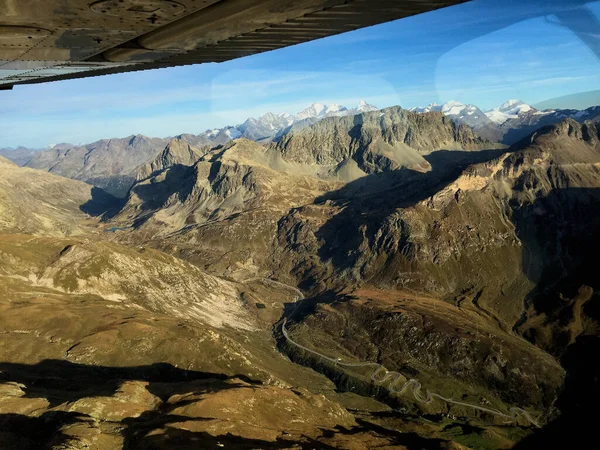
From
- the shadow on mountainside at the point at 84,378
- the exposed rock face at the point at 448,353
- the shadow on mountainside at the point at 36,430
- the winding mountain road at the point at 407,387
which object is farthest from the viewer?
the exposed rock face at the point at 448,353

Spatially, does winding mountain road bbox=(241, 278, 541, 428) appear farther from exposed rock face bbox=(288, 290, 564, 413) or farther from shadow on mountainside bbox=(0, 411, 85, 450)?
shadow on mountainside bbox=(0, 411, 85, 450)

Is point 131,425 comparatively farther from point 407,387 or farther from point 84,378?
point 407,387

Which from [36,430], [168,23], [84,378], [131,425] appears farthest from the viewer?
[84,378]

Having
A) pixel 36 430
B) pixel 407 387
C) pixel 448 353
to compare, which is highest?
pixel 36 430

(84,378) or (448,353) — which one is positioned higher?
(84,378)

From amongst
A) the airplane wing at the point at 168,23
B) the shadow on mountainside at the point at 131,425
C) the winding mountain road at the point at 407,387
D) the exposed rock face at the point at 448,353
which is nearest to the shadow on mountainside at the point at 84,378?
the shadow on mountainside at the point at 131,425

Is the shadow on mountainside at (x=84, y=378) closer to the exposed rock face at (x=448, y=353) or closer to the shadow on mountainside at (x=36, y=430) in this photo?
the shadow on mountainside at (x=36, y=430)

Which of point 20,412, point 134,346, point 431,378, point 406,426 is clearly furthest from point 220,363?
point 431,378

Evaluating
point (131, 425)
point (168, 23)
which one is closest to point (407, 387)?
point (131, 425)
